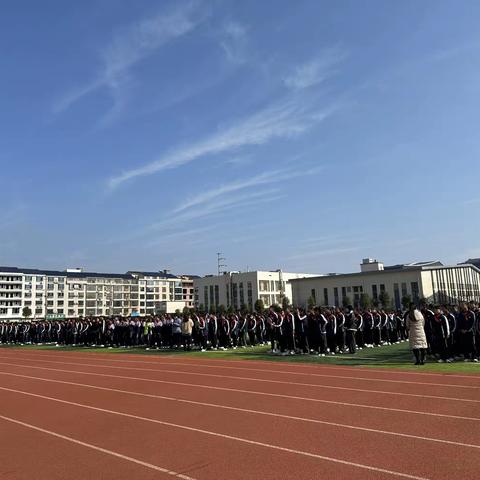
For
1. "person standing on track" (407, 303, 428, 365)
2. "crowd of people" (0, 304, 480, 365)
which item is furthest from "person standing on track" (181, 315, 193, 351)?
"person standing on track" (407, 303, 428, 365)

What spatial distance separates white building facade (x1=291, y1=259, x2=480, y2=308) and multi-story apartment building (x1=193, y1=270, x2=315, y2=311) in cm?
932

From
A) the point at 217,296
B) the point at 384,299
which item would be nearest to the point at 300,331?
the point at 384,299

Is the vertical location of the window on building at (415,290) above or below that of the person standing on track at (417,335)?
above

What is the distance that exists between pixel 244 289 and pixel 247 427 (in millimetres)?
91866

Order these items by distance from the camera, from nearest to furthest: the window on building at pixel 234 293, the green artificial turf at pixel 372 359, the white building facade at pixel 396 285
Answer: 1. the green artificial turf at pixel 372 359
2. the white building facade at pixel 396 285
3. the window on building at pixel 234 293

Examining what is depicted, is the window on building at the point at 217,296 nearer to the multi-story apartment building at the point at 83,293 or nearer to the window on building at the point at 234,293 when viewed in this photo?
the window on building at the point at 234,293

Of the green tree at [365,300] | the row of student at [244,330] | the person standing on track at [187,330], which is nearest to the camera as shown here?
the row of student at [244,330]

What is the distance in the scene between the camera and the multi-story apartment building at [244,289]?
95750 mm

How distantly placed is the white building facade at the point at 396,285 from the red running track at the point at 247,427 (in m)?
63.3

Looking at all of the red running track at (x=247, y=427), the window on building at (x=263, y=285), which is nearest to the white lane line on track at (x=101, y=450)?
the red running track at (x=247, y=427)

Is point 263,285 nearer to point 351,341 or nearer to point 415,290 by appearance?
point 415,290

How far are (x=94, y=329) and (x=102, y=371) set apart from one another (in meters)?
13.7

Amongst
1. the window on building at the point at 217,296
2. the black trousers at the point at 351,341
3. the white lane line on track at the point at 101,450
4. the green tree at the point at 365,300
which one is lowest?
the white lane line on track at the point at 101,450

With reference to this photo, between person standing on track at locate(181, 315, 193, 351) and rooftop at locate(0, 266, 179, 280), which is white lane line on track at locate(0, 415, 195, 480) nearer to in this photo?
person standing on track at locate(181, 315, 193, 351)
